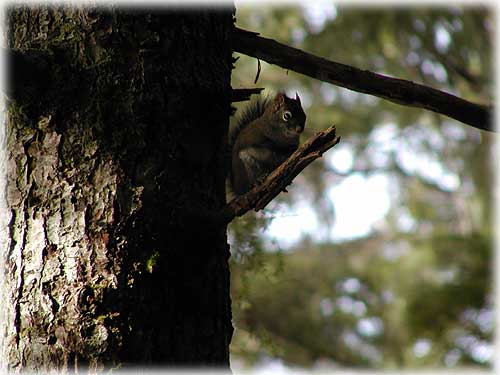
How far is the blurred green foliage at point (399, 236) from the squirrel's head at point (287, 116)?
768 mm

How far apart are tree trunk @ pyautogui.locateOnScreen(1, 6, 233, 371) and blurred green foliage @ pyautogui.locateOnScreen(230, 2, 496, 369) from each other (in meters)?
1.57

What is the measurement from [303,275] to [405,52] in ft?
10.5

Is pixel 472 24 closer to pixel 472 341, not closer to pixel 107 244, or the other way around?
pixel 472 341

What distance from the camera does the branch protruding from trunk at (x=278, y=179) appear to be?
5.67 ft

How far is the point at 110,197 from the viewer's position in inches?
67.9

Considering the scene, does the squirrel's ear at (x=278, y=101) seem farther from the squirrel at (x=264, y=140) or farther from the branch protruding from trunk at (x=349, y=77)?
the branch protruding from trunk at (x=349, y=77)

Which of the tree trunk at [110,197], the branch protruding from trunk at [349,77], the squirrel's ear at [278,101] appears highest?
the squirrel's ear at [278,101]

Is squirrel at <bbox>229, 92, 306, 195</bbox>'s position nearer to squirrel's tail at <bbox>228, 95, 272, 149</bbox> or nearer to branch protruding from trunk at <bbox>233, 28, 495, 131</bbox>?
squirrel's tail at <bbox>228, 95, 272, 149</bbox>

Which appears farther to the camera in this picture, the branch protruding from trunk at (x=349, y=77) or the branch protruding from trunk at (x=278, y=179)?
the branch protruding from trunk at (x=349, y=77)

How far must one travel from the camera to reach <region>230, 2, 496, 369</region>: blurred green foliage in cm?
602

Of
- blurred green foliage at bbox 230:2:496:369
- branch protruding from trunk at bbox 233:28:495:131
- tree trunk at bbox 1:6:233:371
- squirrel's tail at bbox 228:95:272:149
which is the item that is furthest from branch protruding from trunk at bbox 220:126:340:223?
blurred green foliage at bbox 230:2:496:369

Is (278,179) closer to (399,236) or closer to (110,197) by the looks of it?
(110,197)

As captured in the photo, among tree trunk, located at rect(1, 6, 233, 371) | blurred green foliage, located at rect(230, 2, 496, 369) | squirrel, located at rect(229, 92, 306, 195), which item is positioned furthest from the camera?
blurred green foliage, located at rect(230, 2, 496, 369)

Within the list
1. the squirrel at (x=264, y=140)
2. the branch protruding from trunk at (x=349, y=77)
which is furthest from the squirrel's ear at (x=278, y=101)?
the branch protruding from trunk at (x=349, y=77)
